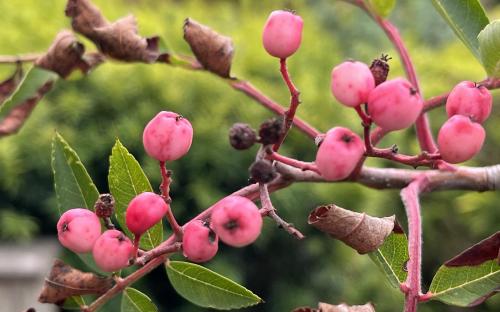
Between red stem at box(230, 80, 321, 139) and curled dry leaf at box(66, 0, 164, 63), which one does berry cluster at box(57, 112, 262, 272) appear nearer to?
red stem at box(230, 80, 321, 139)

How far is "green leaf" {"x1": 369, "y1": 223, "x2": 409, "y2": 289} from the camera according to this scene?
57 cm

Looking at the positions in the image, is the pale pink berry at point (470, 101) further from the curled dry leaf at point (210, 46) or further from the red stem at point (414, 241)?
the curled dry leaf at point (210, 46)

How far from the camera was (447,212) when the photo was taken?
9.70ft

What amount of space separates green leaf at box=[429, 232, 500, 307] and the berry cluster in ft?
0.53

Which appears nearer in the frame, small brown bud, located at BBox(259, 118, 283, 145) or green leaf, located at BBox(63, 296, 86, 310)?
small brown bud, located at BBox(259, 118, 283, 145)

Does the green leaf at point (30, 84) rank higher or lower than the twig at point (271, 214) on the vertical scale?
higher

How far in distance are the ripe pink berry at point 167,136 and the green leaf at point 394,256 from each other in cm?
16

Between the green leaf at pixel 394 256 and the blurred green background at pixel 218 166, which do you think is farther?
the blurred green background at pixel 218 166

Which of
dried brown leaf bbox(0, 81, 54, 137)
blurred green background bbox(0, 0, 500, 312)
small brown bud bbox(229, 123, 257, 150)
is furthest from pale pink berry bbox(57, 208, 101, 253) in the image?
blurred green background bbox(0, 0, 500, 312)

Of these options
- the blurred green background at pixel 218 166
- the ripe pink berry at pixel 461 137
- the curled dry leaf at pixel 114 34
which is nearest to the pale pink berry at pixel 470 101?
the ripe pink berry at pixel 461 137

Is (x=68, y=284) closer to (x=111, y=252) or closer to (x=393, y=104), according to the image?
(x=111, y=252)

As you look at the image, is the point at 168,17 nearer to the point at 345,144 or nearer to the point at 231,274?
the point at 231,274

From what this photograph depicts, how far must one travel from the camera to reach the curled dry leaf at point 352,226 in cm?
51

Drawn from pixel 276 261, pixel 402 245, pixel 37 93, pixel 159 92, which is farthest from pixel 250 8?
pixel 402 245
